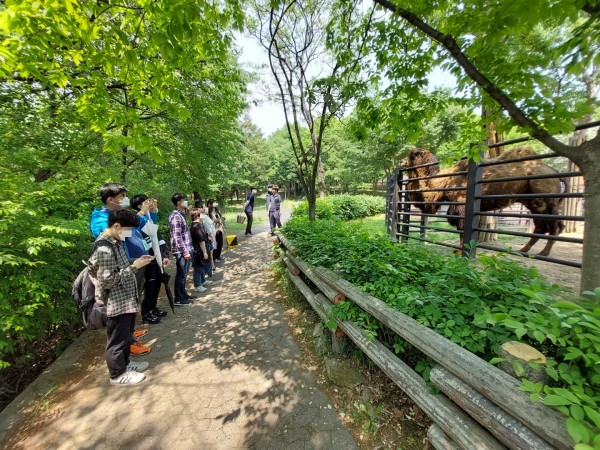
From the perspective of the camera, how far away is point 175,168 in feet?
28.9

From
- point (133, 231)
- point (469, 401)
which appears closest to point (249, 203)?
point (133, 231)

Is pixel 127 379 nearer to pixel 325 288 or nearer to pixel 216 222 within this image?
pixel 325 288

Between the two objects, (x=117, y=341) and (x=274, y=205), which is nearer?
(x=117, y=341)

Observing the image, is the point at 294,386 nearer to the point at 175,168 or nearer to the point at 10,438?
the point at 10,438

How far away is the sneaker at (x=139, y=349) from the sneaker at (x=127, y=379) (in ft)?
1.71

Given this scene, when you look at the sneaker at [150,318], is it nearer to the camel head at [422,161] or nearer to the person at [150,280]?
the person at [150,280]

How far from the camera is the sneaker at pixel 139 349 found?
3.38 m

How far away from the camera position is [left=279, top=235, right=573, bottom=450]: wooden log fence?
3.66 feet

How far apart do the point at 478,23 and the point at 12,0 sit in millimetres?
3518

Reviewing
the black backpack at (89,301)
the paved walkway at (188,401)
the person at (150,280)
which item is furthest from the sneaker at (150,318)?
the black backpack at (89,301)

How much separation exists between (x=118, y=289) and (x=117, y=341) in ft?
2.06

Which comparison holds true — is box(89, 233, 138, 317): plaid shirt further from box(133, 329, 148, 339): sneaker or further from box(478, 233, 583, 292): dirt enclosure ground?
box(478, 233, 583, 292): dirt enclosure ground

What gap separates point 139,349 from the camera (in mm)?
3396

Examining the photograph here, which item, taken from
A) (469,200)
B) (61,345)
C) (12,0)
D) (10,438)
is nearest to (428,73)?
(469,200)
